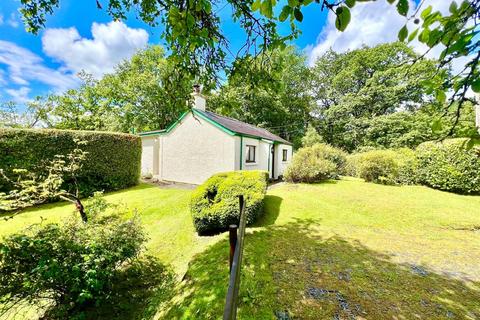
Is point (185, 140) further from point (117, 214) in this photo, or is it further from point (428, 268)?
point (428, 268)

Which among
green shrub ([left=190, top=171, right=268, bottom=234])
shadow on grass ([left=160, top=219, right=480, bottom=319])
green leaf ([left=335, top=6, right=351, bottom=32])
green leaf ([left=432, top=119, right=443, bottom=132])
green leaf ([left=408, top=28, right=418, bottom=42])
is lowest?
shadow on grass ([left=160, top=219, right=480, bottom=319])

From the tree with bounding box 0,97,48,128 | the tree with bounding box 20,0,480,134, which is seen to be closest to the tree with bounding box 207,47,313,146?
the tree with bounding box 20,0,480,134

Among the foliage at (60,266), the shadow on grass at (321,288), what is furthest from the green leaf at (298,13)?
the foliage at (60,266)

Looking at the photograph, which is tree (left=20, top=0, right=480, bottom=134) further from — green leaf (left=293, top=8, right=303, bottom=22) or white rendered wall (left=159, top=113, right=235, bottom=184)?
white rendered wall (left=159, top=113, right=235, bottom=184)

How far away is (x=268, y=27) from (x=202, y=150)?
32.5 ft

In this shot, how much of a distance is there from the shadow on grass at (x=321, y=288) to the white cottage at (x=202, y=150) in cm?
793

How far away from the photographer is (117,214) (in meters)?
7.05

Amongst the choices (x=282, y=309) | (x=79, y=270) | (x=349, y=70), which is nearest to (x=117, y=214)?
(x=79, y=270)

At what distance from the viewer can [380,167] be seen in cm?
1120

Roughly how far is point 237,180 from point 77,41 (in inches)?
439

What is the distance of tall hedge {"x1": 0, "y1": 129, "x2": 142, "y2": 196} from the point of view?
27.7 feet

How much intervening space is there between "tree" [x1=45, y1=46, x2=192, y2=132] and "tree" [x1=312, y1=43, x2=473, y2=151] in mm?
20307

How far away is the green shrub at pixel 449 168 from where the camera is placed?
30.4 ft

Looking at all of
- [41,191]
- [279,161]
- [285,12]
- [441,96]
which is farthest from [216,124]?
[441,96]
